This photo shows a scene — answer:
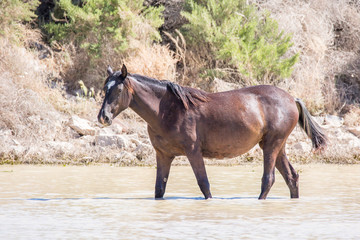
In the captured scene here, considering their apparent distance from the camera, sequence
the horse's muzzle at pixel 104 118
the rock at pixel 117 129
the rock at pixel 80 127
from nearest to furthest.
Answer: the horse's muzzle at pixel 104 118
the rock at pixel 80 127
the rock at pixel 117 129

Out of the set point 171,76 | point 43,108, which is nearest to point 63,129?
point 43,108

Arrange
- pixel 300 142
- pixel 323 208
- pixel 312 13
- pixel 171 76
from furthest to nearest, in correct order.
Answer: pixel 312 13, pixel 171 76, pixel 300 142, pixel 323 208

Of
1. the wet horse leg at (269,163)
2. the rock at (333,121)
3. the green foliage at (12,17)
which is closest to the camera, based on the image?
the wet horse leg at (269,163)

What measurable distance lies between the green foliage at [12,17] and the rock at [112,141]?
5.42 metres

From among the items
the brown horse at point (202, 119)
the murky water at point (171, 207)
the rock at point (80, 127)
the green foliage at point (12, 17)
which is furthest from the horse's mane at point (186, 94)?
the green foliage at point (12, 17)

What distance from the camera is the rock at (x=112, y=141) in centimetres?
1394

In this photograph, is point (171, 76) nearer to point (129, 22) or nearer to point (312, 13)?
point (129, 22)

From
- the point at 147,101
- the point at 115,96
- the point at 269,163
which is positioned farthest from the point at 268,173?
the point at 115,96

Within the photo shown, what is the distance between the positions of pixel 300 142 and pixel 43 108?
20.3ft

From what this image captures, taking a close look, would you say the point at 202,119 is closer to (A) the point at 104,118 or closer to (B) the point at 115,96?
(B) the point at 115,96

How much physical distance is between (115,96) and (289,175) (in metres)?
2.66

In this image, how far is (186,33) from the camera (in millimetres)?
18859

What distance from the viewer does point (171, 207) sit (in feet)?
24.4

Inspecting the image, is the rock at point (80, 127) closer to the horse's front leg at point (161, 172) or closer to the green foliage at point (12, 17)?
the green foliage at point (12, 17)
